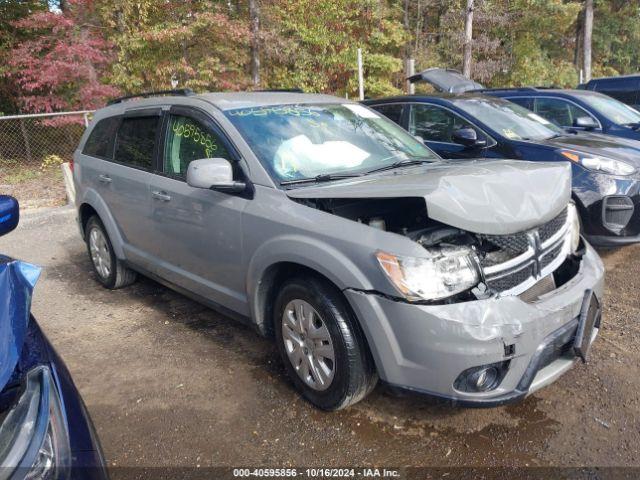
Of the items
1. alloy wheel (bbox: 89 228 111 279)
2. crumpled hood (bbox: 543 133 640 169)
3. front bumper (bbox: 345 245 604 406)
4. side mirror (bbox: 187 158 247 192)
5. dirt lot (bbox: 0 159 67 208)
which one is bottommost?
dirt lot (bbox: 0 159 67 208)

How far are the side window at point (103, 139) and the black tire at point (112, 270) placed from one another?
2.08ft

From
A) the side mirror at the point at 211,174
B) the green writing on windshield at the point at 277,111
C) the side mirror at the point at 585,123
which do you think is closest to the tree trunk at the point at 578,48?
the side mirror at the point at 585,123

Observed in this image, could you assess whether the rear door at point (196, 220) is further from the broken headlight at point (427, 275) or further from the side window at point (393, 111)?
the side window at point (393, 111)

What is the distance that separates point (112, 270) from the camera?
4.91m

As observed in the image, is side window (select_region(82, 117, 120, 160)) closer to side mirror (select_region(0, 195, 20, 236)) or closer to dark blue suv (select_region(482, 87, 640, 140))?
side mirror (select_region(0, 195, 20, 236))

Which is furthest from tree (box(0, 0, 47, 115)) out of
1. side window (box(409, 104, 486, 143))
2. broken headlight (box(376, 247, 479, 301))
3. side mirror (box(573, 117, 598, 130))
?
broken headlight (box(376, 247, 479, 301))

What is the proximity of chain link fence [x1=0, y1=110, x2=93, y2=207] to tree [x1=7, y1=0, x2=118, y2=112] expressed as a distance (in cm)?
56

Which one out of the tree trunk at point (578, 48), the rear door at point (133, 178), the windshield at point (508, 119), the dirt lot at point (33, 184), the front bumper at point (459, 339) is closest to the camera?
the front bumper at point (459, 339)

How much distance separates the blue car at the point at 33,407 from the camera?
4.49 feet

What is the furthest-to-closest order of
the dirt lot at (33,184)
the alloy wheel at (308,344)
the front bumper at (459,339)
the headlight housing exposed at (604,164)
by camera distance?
the dirt lot at (33,184) < the headlight housing exposed at (604,164) < the alloy wheel at (308,344) < the front bumper at (459,339)

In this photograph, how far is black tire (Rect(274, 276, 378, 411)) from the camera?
263cm

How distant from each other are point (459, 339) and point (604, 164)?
3.68 metres

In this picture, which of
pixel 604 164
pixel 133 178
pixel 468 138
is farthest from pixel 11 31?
pixel 604 164

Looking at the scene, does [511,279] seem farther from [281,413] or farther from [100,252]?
[100,252]
